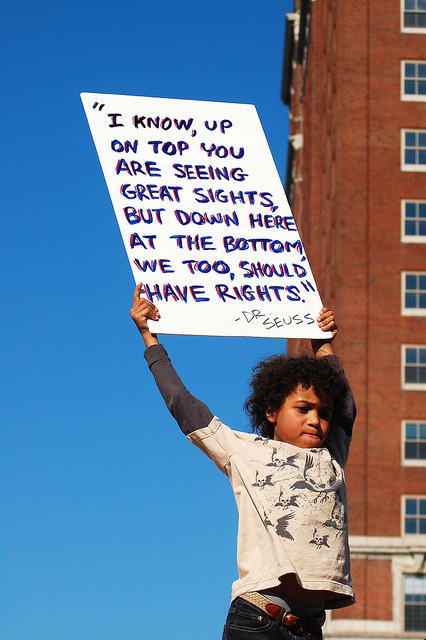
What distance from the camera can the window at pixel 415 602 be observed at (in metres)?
36.3

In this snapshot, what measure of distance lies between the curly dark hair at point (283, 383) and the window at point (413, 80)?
3692 centimetres

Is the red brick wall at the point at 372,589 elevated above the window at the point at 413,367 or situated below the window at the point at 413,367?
below

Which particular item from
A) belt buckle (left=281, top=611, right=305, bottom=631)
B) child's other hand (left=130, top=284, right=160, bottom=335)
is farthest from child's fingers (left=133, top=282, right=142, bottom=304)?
belt buckle (left=281, top=611, right=305, bottom=631)

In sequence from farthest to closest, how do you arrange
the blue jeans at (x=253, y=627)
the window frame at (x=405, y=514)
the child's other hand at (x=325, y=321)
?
1. the window frame at (x=405, y=514)
2. the child's other hand at (x=325, y=321)
3. the blue jeans at (x=253, y=627)

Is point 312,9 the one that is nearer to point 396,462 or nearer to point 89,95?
point 396,462

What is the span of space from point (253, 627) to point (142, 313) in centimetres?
150

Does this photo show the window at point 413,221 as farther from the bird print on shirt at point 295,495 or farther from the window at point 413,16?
the bird print on shirt at point 295,495

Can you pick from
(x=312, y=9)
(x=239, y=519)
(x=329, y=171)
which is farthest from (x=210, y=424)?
(x=312, y=9)

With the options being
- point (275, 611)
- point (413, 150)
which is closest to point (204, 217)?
point (275, 611)

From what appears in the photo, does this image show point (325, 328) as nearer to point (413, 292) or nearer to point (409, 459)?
point (409, 459)

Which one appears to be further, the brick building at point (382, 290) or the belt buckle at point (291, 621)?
the brick building at point (382, 290)

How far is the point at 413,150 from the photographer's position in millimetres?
40125

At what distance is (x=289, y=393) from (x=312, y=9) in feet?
179

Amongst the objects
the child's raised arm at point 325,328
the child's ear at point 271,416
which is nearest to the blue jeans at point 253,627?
the child's ear at point 271,416
